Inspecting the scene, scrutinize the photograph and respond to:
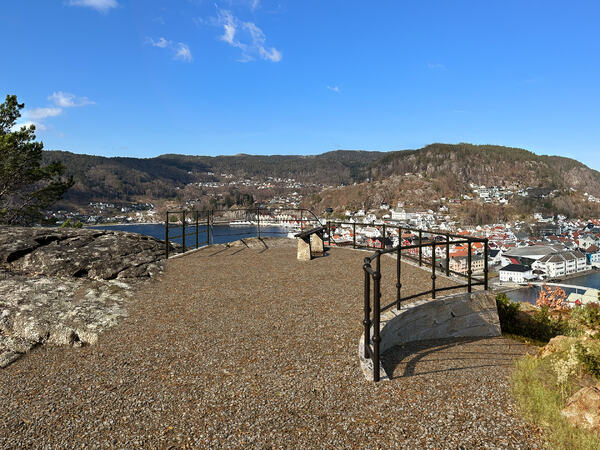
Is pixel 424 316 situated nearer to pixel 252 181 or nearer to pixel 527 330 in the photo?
pixel 527 330

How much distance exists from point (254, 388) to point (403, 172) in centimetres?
18018

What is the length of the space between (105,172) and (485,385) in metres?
176

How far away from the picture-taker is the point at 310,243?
34.3ft

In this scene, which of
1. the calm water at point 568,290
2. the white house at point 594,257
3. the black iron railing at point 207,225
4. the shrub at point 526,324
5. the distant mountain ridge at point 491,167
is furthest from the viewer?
the distant mountain ridge at point 491,167

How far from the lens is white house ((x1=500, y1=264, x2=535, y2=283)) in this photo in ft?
179

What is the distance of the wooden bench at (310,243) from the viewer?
10039 millimetres

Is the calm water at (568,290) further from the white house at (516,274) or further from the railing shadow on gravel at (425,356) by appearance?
the railing shadow on gravel at (425,356)

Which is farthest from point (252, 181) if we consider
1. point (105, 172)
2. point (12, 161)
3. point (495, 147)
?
point (12, 161)

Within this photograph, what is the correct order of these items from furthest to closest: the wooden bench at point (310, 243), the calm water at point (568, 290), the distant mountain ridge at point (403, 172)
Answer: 1. the distant mountain ridge at point (403, 172)
2. the calm water at point (568, 290)
3. the wooden bench at point (310, 243)

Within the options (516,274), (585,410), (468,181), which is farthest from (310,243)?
(468,181)

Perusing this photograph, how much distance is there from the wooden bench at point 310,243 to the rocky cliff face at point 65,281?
12.7 feet

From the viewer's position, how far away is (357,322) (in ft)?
16.8

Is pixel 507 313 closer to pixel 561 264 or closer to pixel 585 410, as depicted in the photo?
pixel 585 410

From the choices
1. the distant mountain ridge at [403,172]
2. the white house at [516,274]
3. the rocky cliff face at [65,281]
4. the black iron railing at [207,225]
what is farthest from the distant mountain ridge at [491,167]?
the rocky cliff face at [65,281]
